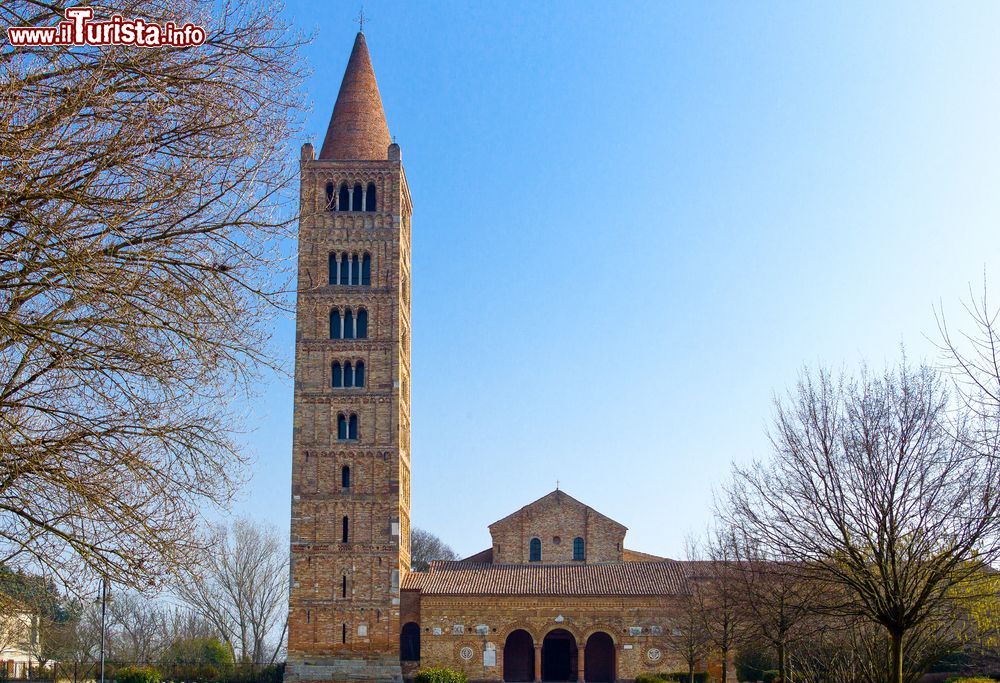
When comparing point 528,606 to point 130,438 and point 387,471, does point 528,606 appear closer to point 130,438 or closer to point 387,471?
point 387,471

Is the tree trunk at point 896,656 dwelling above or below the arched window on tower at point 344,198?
below

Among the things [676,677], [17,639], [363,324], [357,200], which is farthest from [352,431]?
[17,639]

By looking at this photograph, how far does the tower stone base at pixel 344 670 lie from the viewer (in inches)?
1817

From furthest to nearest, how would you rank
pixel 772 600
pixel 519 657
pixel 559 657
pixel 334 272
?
pixel 559 657 → pixel 519 657 → pixel 334 272 → pixel 772 600

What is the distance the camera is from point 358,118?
5278cm

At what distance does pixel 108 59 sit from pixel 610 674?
46.3 metres

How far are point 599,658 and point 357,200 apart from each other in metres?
24.6

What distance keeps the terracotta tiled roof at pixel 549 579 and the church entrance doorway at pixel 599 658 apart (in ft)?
8.96

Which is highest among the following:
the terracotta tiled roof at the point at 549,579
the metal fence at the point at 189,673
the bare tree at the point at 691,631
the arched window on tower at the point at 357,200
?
the arched window on tower at the point at 357,200

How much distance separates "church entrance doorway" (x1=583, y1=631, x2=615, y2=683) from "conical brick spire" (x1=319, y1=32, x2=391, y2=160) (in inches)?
998

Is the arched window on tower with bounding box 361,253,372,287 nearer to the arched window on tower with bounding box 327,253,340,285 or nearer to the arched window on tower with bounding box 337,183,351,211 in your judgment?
the arched window on tower with bounding box 327,253,340,285

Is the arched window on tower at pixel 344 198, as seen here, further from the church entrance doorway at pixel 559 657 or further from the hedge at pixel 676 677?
the hedge at pixel 676 677

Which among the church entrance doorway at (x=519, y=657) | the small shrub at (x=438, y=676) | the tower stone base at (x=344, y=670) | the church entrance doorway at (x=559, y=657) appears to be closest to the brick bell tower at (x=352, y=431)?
the tower stone base at (x=344, y=670)

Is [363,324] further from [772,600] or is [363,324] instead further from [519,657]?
[772,600]
